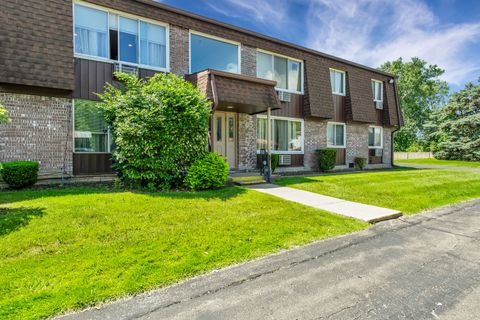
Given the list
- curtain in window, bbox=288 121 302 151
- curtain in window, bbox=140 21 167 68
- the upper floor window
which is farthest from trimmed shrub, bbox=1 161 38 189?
curtain in window, bbox=288 121 302 151

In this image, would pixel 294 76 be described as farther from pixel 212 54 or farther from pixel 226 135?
pixel 226 135

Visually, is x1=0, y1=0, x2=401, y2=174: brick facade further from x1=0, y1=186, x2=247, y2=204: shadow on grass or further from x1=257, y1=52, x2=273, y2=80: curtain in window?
x1=0, y1=186, x2=247, y2=204: shadow on grass

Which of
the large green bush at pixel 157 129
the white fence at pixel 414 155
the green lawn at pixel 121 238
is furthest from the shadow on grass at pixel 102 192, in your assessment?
the white fence at pixel 414 155

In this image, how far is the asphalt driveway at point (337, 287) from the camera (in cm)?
270

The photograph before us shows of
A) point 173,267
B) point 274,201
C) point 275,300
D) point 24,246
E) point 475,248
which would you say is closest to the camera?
point 275,300

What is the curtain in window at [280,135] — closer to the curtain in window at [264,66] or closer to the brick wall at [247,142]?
the brick wall at [247,142]

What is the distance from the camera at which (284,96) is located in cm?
1362

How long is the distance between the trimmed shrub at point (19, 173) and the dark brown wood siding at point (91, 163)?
123 centimetres

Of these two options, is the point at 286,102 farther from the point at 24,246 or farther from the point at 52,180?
the point at 24,246

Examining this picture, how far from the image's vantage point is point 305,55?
47.1 feet

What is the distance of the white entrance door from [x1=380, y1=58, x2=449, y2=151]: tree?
126 feet

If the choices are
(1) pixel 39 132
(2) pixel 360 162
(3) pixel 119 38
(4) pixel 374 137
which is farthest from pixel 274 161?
(4) pixel 374 137

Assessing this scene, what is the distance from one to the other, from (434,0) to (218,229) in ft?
47.0

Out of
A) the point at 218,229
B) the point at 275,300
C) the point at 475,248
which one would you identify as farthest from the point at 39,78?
the point at 475,248
